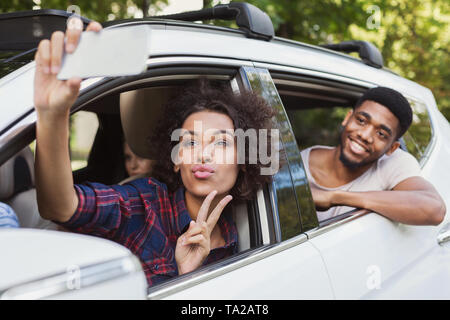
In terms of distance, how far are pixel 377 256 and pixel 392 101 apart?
3.37 feet

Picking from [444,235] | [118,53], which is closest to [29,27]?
[118,53]

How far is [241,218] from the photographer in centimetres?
178

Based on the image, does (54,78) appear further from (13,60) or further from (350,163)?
(350,163)

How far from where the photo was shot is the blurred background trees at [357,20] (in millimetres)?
5320

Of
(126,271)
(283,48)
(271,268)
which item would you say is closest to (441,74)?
(283,48)

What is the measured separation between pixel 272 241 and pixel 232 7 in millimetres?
1045

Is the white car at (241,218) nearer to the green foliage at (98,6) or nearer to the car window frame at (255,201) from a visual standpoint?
the car window frame at (255,201)

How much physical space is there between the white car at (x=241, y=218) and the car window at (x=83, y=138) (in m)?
0.10

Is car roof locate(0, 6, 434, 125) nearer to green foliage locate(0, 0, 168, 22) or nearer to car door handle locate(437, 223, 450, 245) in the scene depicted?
car door handle locate(437, 223, 450, 245)

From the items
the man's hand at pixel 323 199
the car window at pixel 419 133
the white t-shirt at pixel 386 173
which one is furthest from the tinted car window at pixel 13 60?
the car window at pixel 419 133
